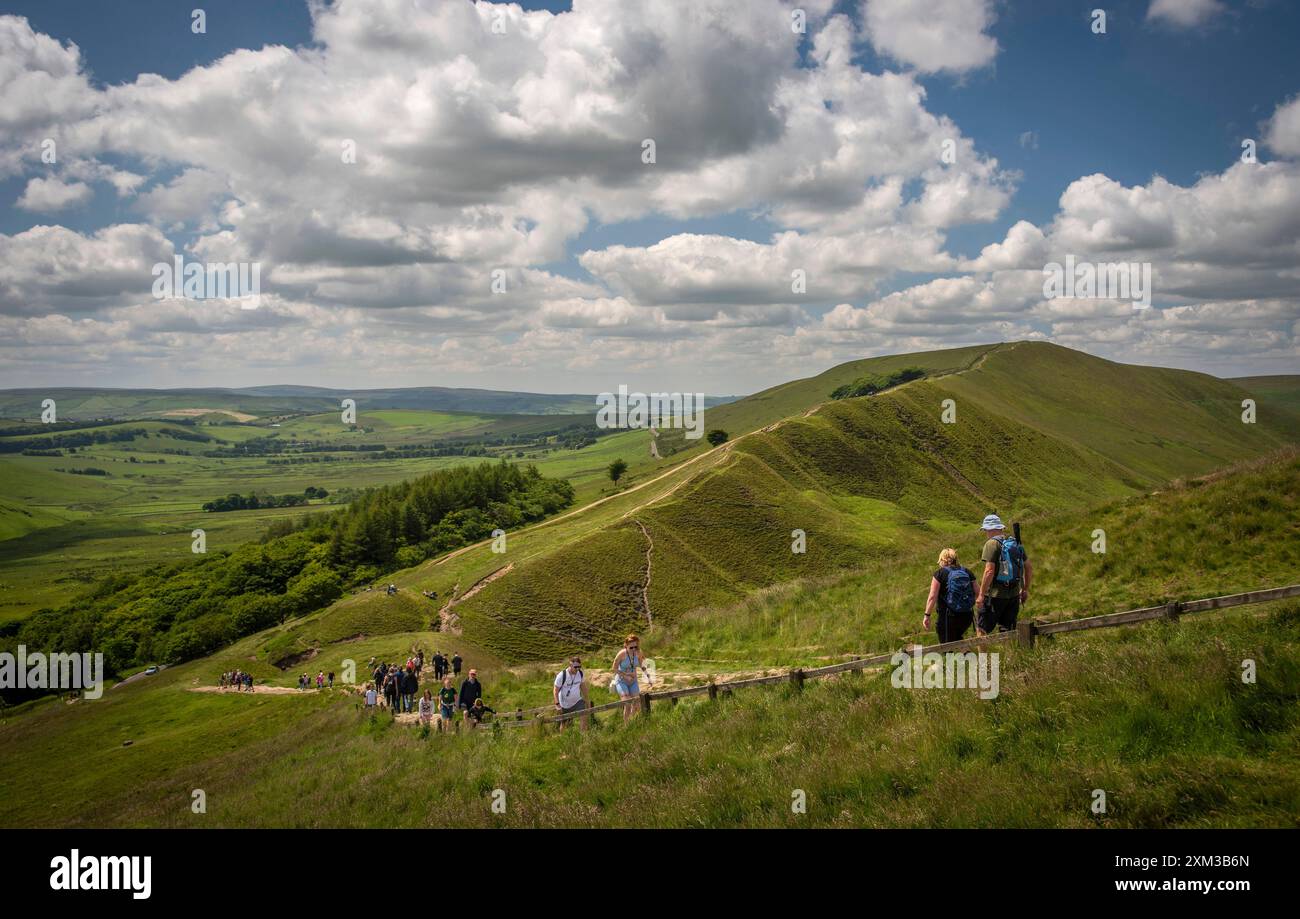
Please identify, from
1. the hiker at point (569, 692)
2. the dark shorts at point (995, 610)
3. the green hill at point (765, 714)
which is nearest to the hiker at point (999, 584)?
the dark shorts at point (995, 610)

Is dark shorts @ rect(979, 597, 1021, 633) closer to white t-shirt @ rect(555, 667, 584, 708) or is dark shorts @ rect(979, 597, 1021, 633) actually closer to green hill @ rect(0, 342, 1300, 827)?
green hill @ rect(0, 342, 1300, 827)

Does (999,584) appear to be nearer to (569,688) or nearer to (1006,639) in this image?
(1006,639)

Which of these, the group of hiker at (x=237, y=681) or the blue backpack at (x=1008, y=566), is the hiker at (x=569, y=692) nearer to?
the blue backpack at (x=1008, y=566)

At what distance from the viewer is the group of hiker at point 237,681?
5088cm

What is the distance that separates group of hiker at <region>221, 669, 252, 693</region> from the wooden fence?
145 ft

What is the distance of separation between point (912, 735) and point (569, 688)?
30.1 ft

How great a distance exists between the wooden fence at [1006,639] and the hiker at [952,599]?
1.00m

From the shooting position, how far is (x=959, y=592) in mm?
12953

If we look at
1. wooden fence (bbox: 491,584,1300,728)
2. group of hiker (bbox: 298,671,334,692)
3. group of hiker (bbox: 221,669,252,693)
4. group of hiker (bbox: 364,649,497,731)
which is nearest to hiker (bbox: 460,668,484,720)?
group of hiker (bbox: 364,649,497,731)

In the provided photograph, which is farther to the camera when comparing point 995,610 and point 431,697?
point 431,697

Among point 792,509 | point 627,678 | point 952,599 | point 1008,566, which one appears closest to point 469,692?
point 627,678

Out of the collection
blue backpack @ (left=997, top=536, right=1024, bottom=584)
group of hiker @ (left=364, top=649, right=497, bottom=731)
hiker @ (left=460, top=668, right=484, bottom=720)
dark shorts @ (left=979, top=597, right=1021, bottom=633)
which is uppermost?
blue backpack @ (left=997, top=536, right=1024, bottom=584)

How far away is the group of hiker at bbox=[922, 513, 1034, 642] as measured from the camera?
1246cm

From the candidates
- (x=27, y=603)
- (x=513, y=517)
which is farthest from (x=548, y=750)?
(x=27, y=603)
